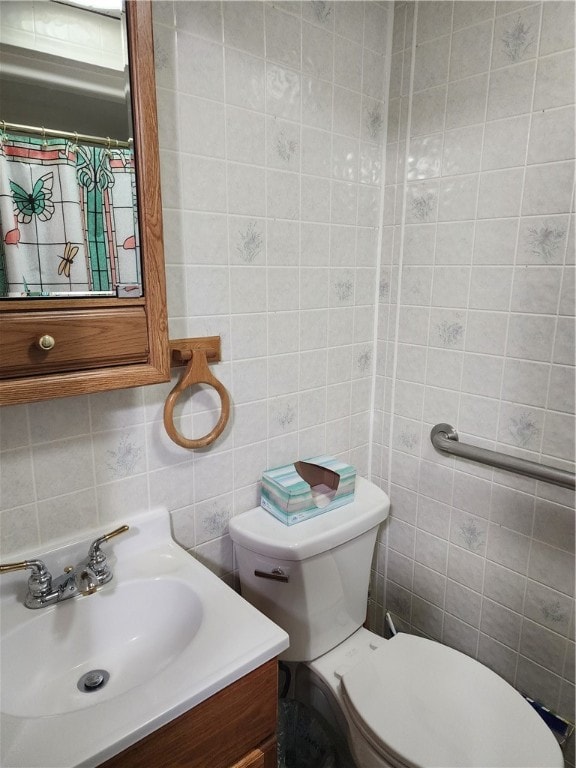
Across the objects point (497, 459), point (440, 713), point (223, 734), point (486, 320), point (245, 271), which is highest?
point (245, 271)

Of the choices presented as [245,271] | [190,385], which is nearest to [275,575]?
[190,385]

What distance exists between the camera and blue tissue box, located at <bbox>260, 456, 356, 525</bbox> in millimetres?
1195

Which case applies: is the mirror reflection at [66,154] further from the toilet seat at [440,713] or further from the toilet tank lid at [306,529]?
the toilet seat at [440,713]

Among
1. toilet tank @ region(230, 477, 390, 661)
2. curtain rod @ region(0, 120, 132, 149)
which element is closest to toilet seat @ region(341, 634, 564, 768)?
toilet tank @ region(230, 477, 390, 661)

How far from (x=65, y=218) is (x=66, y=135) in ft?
0.43

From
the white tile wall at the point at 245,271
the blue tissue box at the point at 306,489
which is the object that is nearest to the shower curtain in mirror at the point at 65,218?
the white tile wall at the point at 245,271

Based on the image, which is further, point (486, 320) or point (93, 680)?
point (486, 320)

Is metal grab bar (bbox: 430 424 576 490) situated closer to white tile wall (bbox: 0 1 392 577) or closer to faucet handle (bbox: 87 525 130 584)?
white tile wall (bbox: 0 1 392 577)

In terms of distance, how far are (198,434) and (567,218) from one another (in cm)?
95

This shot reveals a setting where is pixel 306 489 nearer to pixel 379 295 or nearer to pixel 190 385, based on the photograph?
pixel 190 385

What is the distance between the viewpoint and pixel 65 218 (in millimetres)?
799

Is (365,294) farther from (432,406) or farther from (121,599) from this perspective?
(121,599)

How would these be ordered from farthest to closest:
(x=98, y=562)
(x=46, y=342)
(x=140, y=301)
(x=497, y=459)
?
(x=497, y=459), (x=98, y=562), (x=140, y=301), (x=46, y=342)

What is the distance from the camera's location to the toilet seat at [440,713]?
3.12ft
